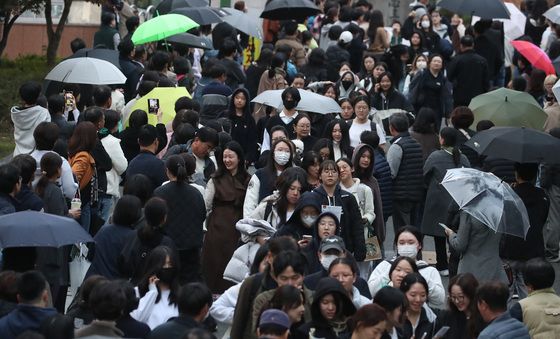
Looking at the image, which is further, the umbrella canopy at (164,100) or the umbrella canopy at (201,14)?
the umbrella canopy at (201,14)

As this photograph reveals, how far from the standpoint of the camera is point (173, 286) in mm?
9477

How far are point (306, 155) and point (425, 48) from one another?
511 inches

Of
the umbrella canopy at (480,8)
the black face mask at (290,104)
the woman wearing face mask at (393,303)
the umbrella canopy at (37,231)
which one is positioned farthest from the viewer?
the umbrella canopy at (480,8)

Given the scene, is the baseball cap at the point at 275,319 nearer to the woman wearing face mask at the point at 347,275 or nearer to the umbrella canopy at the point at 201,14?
the woman wearing face mask at the point at 347,275

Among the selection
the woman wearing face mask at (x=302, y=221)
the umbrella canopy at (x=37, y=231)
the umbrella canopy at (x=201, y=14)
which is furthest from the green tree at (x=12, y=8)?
the umbrella canopy at (x=37, y=231)

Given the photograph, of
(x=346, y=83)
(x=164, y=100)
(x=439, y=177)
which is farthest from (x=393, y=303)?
(x=346, y=83)

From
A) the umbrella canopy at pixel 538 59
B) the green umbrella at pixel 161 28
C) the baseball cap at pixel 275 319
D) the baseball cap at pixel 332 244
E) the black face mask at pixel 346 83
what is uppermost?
the baseball cap at pixel 275 319

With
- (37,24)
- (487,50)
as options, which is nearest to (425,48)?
(487,50)

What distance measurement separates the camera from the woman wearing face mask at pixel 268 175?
12.6 meters

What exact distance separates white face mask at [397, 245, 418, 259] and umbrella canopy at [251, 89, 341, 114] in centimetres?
506

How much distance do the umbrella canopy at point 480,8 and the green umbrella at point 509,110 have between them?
19.1 feet

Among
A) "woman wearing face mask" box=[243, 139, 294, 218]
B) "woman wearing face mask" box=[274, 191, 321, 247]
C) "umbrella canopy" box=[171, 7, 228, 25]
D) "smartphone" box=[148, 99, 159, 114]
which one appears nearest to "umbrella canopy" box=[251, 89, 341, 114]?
"smartphone" box=[148, 99, 159, 114]

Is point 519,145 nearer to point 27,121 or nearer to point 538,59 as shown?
point 27,121

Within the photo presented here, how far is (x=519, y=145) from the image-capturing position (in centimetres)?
1294
